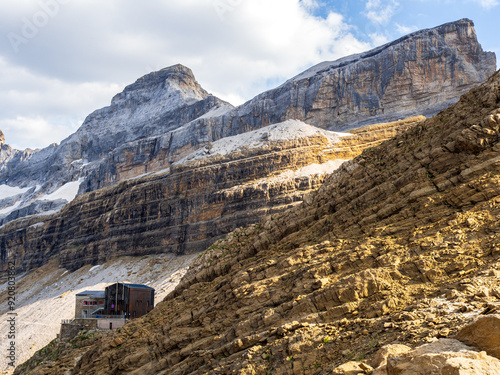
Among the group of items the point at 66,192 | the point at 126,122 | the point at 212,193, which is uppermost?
the point at 126,122

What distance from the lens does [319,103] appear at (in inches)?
4146

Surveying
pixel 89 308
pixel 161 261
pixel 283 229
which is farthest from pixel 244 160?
pixel 283 229

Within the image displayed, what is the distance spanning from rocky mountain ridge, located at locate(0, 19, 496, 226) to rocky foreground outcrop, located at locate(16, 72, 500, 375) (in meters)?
75.5

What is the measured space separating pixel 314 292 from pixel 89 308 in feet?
118

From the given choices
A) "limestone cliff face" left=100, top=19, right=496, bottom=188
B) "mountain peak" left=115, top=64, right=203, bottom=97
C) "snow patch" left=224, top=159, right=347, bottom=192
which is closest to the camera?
"snow patch" left=224, top=159, right=347, bottom=192

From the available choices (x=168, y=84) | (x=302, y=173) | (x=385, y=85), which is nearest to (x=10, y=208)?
(x=168, y=84)

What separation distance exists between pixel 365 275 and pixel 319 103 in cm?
9385

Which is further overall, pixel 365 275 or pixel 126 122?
pixel 126 122

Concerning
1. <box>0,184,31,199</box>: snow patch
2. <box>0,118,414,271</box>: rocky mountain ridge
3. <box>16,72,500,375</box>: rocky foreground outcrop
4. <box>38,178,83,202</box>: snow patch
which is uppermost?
<box>0,184,31,199</box>: snow patch

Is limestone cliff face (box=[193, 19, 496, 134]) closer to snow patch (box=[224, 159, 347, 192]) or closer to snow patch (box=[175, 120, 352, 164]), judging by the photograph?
snow patch (box=[175, 120, 352, 164])

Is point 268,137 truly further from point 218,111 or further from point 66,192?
point 66,192

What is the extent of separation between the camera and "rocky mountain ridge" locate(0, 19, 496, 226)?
93.9 m

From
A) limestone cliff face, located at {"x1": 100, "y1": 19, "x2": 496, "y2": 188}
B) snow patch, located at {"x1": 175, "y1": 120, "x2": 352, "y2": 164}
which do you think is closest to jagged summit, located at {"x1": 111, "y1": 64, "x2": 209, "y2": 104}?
limestone cliff face, located at {"x1": 100, "y1": 19, "x2": 496, "y2": 188}

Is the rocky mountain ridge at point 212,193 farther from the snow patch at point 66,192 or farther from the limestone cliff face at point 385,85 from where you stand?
the snow patch at point 66,192
